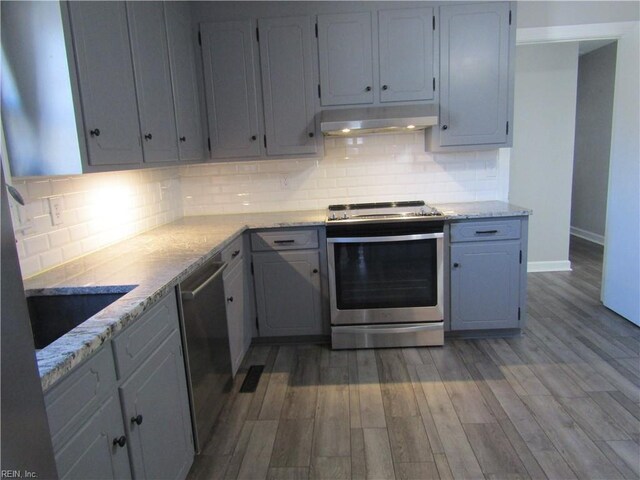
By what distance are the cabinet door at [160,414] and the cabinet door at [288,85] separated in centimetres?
182

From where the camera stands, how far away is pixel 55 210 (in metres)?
1.93

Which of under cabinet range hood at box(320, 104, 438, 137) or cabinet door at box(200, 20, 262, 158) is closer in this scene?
under cabinet range hood at box(320, 104, 438, 137)

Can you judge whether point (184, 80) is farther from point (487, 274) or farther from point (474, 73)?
point (487, 274)

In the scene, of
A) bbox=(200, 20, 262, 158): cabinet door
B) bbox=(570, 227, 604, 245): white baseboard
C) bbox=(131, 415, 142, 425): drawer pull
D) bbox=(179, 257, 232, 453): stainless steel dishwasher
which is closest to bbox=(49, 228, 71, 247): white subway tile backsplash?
bbox=(179, 257, 232, 453): stainless steel dishwasher

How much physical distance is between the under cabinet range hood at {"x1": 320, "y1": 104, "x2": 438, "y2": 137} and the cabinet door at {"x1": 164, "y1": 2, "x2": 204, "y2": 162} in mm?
881

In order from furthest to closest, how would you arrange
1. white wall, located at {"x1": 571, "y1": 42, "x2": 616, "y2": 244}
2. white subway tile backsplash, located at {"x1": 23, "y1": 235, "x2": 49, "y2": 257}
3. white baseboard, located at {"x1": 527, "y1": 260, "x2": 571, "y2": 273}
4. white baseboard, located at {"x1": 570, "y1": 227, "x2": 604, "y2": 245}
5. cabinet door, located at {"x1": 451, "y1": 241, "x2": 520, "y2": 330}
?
white baseboard, located at {"x1": 570, "y1": 227, "x2": 604, "y2": 245} < white wall, located at {"x1": 571, "y1": 42, "x2": 616, "y2": 244} < white baseboard, located at {"x1": 527, "y1": 260, "x2": 571, "y2": 273} < cabinet door, located at {"x1": 451, "y1": 241, "x2": 520, "y2": 330} < white subway tile backsplash, located at {"x1": 23, "y1": 235, "x2": 49, "y2": 257}


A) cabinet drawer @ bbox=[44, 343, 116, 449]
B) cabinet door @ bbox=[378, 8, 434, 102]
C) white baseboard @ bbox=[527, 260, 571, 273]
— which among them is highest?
cabinet door @ bbox=[378, 8, 434, 102]

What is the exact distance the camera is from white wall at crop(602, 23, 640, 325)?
10.1ft

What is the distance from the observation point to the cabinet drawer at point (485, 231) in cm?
286

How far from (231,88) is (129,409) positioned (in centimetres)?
237

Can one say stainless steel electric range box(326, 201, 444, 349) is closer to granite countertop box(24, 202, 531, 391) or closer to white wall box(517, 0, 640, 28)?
granite countertop box(24, 202, 531, 391)

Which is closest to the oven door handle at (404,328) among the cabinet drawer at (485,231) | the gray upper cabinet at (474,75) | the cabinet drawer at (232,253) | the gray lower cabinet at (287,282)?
the gray lower cabinet at (287,282)

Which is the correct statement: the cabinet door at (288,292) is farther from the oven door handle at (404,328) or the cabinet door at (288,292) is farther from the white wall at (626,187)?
the white wall at (626,187)

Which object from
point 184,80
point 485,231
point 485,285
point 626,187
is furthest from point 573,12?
point 184,80
